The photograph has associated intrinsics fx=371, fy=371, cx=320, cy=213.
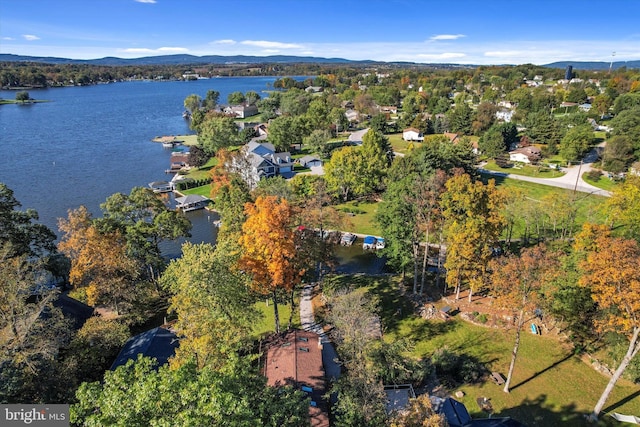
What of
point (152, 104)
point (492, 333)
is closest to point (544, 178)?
point (492, 333)

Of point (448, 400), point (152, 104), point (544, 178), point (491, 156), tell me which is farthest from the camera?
point (152, 104)

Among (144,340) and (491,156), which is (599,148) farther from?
(144,340)

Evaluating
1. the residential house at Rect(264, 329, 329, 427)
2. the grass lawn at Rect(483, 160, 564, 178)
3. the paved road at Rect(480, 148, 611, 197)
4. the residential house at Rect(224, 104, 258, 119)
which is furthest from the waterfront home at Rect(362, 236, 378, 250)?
the residential house at Rect(224, 104, 258, 119)

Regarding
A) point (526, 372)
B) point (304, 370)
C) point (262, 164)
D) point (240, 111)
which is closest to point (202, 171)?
point (262, 164)

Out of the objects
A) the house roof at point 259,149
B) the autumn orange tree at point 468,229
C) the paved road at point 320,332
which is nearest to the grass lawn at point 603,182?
the autumn orange tree at point 468,229

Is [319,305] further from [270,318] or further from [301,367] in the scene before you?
[301,367]
